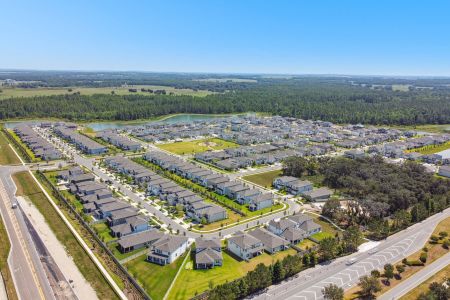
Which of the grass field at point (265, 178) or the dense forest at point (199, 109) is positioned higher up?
the dense forest at point (199, 109)

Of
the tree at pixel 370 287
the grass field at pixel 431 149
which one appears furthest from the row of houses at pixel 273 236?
the grass field at pixel 431 149

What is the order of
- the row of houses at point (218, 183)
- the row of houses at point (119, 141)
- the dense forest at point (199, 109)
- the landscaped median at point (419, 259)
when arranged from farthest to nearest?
the dense forest at point (199, 109), the row of houses at point (119, 141), the row of houses at point (218, 183), the landscaped median at point (419, 259)

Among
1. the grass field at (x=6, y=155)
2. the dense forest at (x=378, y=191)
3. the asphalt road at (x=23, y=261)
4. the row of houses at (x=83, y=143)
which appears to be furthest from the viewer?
the row of houses at (x=83, y=143)

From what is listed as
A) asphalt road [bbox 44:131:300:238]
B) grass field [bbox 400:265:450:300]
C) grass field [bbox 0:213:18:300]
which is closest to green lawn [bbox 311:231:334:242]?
asphalt road [bbox 44:131:300:238]

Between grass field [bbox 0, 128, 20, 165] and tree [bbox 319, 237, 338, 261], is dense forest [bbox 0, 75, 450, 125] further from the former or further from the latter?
tree [bbox 319, 237, 338, 261]

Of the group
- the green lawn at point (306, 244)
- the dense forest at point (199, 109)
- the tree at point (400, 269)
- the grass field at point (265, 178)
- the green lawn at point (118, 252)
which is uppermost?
the dense forest at point (199, 109)

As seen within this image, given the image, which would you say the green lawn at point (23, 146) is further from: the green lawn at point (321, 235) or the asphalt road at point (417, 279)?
the asphalt road at point (417, 279)

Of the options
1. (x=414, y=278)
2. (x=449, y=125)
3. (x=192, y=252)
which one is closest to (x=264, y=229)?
(x=192, y=252)

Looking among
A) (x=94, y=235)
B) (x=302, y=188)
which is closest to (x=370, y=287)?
(x=302, y=188)
